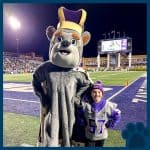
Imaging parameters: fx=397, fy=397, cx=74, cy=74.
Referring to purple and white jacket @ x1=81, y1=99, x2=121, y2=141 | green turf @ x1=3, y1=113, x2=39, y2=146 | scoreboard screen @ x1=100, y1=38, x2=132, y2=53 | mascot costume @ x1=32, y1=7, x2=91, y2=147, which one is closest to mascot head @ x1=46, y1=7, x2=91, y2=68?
mascot costume @ x1=32, y1=7, x2=91, y2=147

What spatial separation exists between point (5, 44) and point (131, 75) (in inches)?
40.4

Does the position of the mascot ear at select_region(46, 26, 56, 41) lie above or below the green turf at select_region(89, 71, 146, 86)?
above

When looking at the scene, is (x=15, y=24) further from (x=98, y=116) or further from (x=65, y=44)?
(x=98, y=116)

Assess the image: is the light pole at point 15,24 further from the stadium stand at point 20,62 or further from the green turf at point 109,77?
the green turf at point 109,77

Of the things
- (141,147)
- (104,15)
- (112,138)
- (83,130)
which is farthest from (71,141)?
(104,15)

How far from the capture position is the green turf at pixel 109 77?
119 inches

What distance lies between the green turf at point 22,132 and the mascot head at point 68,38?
584mm

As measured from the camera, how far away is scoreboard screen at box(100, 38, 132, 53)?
9.99 feet

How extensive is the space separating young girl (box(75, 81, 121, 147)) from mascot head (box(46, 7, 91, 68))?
0.86 ft

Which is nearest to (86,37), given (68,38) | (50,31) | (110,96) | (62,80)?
(68,38)

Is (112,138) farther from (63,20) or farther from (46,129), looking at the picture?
(63,20)

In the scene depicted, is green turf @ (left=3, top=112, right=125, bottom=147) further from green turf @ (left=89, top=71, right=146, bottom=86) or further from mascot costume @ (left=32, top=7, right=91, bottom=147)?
green turf @ (left=89, top=71, right=146, bottom=86)

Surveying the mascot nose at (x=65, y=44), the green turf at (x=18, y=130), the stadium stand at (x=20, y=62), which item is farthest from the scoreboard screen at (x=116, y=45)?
the green turf at (x=18, y=130)

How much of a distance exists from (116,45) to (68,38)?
1.57ft
